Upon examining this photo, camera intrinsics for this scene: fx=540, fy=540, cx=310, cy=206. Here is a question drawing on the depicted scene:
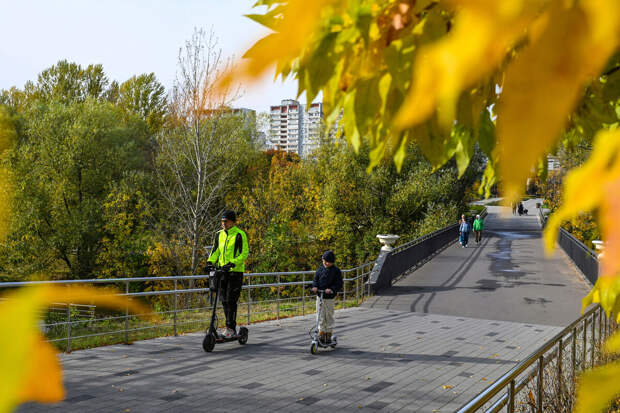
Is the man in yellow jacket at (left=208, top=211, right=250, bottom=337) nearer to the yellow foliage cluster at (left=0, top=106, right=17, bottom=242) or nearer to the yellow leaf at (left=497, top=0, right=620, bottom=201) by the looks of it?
the yellow foliage cluster at (left=0, top=106, right=17, bottom=242)

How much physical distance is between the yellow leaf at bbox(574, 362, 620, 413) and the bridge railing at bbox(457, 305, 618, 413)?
112 inches

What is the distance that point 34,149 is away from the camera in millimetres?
27328

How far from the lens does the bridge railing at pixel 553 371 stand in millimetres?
3441

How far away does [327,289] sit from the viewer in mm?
9422

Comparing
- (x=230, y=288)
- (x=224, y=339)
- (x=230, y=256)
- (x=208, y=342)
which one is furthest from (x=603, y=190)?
(x=224, y=339)

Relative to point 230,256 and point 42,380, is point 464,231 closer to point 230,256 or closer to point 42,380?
point 230,256

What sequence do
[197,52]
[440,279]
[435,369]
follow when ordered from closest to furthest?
[435,369], [440,279], [197,52]

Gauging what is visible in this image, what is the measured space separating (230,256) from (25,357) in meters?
8.43

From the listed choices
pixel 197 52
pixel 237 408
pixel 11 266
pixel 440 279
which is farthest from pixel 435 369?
pixel 11 266

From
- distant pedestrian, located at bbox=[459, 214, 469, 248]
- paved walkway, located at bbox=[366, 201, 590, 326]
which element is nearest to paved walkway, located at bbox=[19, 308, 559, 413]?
paved walkway, located at bbox=[366, 201, 590, 326]

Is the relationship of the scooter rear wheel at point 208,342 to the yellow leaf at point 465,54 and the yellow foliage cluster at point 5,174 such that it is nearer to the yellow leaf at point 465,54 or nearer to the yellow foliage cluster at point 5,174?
the yellow foliage cluster at point 5,174

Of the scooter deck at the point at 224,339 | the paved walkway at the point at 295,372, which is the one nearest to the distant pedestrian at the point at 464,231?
the paved walkway at the point at 295,372

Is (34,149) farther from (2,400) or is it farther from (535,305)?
(2,400)

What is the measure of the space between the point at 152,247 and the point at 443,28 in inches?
1089
